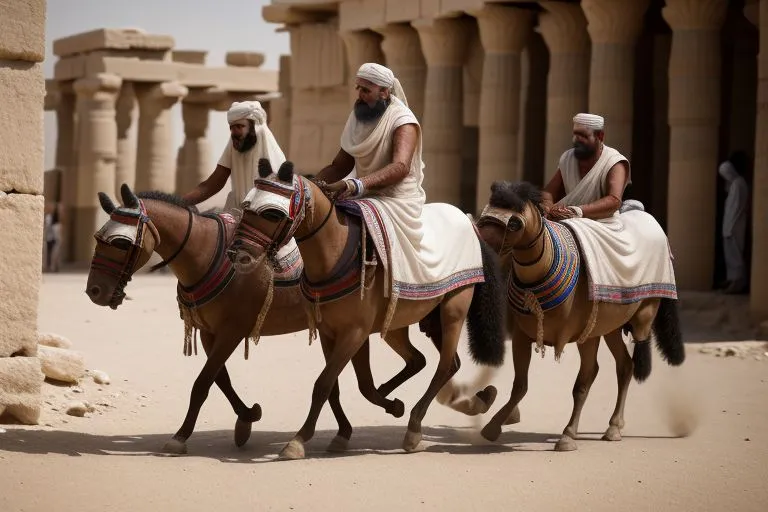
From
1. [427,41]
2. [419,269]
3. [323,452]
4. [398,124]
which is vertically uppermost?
[427,41]

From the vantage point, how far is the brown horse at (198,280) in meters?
8.49

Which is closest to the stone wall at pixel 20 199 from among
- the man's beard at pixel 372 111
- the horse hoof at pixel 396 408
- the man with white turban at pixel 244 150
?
the man with white turban at pixel 244 150

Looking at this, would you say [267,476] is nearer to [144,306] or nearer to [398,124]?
[398,124]

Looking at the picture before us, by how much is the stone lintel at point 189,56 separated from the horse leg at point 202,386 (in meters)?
30.1

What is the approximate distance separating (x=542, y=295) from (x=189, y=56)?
30235 millimetres

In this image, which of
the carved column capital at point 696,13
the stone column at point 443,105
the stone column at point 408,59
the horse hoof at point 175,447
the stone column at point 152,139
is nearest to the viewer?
the horse hoof at point 175,447

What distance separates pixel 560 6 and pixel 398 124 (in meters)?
11.7

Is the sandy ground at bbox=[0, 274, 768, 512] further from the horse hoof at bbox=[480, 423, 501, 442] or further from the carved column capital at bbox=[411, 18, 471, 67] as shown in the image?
the carved column capital at bbox=[411, 18, 471, 67]

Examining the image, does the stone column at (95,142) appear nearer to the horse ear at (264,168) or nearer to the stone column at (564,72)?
the stone column at (564,72)

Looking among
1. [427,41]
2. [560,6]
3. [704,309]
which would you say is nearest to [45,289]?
[427,41]

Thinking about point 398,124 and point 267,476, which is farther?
point 398,124

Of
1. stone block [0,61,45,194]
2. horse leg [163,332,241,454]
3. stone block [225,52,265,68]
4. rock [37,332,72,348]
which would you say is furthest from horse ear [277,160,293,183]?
stone block [225,52,265,68]

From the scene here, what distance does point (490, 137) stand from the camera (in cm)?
2142

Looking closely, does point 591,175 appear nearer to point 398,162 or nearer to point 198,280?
point 398,162
